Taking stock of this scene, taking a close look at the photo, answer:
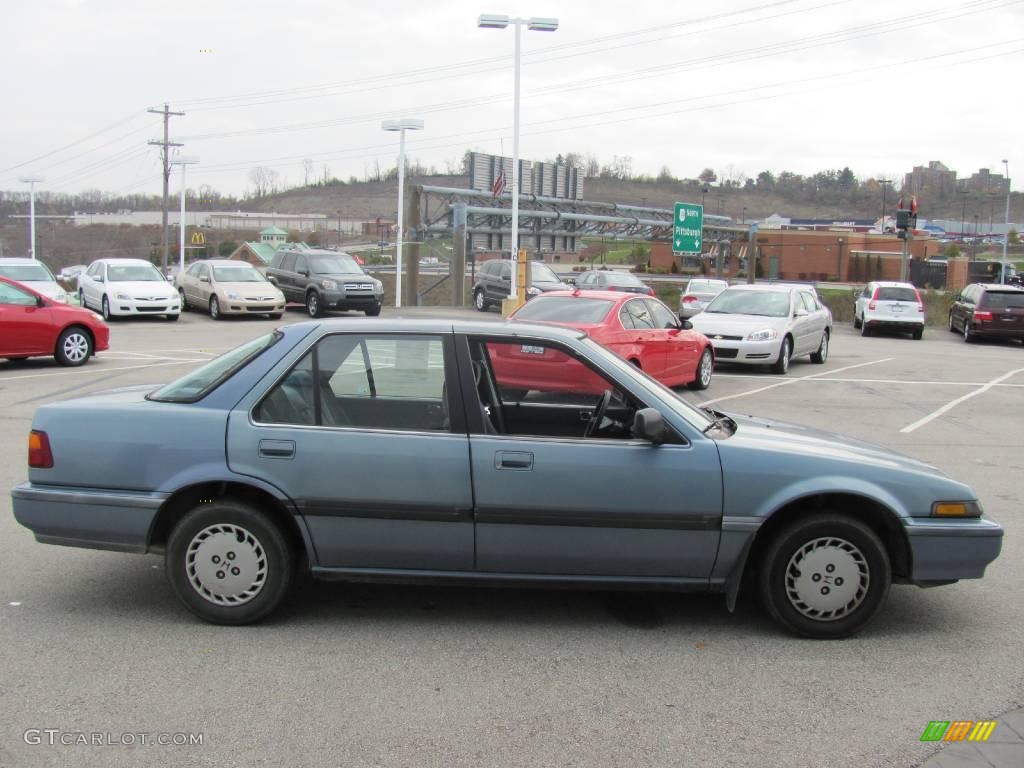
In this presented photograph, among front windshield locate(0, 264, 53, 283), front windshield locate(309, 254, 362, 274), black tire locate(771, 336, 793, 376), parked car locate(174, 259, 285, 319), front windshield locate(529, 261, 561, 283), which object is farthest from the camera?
front windshield locate(529, 261, 561, 283)

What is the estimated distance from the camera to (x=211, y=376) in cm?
520

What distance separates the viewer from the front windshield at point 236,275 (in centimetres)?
2752

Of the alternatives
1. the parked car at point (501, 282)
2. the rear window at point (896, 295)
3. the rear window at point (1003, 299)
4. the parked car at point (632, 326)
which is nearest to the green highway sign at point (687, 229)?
the parked car at point (501, 282)

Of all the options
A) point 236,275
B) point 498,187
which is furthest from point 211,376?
point 498,187

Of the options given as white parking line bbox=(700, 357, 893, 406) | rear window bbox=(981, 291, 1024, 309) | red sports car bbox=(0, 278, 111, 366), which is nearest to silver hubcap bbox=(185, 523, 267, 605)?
white parking line bbox=(700, 357, 893, 406)

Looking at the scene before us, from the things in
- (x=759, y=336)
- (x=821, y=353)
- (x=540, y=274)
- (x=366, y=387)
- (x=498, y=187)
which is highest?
(x=498, y=187)

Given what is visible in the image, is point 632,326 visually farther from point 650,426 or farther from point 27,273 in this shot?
point 27,273

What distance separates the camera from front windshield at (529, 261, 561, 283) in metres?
31.4

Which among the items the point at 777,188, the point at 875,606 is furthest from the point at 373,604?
the point at 777,188

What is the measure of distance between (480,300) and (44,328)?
19737 mm

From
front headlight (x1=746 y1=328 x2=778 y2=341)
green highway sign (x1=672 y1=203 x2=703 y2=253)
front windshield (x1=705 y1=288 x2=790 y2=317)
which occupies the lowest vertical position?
front headlight (x1=746 y1=328 x2=778 y2=341)

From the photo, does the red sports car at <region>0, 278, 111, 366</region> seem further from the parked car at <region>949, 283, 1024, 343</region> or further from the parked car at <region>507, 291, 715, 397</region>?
the parked car at <region>949, 283, 1024, 343</region>

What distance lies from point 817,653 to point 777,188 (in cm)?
14779

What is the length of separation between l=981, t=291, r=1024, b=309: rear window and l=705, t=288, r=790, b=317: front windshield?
12129 mm
